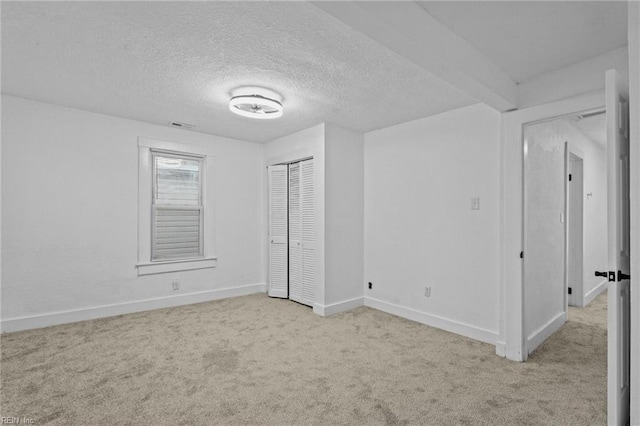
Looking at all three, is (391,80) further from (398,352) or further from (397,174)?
(398,352)

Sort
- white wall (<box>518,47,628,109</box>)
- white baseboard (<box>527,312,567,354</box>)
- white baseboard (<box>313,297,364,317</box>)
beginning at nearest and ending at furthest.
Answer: white wall (<box>518,47,628,109</box>)
white baseboard (<box>527,312,567,354</box>)
white baseboard (<box>313,297,364,317</box>)

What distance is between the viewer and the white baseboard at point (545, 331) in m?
2.96

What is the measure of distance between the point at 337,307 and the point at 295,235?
3.93 feet

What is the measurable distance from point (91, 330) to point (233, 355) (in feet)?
5.77

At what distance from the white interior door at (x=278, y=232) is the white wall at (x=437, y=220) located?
1.23 m

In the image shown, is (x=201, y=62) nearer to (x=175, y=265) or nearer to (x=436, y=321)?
(x=175, y=265)

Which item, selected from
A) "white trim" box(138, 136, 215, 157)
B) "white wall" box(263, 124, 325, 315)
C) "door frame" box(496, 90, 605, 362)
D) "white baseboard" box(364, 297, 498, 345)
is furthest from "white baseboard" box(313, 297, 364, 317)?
"white trim" box(138, 136, 215, 157)

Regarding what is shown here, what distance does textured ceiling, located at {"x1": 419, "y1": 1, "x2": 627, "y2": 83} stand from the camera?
→ 1.87 metres

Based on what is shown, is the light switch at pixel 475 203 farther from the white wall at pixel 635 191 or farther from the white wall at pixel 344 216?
the white wall at pixel 635 191

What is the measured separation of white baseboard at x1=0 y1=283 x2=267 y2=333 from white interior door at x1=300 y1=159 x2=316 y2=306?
1089 mm

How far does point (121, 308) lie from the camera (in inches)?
155

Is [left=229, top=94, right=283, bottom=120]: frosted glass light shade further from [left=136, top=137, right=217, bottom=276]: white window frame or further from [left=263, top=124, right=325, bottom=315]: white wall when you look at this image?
[left=136, top=137, right=217, bottom=276]: white window frame

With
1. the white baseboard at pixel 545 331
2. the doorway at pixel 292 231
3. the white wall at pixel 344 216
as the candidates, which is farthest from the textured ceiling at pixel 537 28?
the doorway at pixel 292 231

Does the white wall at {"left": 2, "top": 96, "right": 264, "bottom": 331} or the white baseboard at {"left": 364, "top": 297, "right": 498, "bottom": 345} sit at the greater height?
the white wall at {"left": 2, "top": 96, "right": 264, "bottom": 331}
